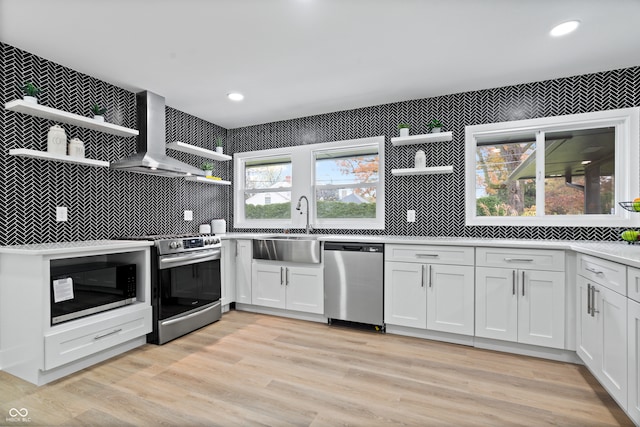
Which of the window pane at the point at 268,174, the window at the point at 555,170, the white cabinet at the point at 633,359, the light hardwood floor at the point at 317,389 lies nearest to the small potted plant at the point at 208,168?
the window pane at the point at 268,174

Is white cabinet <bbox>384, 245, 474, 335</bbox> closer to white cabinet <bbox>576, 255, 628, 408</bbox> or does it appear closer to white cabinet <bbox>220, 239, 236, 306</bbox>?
white cabinet <bbox>576, 255, 628, 408</bbox>

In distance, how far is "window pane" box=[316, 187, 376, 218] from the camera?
3.76m

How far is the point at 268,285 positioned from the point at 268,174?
1.60 m

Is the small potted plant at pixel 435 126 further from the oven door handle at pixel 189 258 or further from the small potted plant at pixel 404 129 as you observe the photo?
the oven door handle at pixel 189 258

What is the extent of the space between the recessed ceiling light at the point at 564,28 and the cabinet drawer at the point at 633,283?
5.36ft

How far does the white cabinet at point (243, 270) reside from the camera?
3.71 metres

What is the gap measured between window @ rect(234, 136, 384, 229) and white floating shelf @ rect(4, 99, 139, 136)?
5.58 ft

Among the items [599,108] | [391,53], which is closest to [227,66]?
[391,53]

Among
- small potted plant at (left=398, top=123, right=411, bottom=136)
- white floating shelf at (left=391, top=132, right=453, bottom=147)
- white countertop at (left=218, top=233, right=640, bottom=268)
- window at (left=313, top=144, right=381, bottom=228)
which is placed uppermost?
small potted plant at (left=398, top=123, right=411, bottom=136)

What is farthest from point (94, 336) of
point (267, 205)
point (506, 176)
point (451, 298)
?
point (506, 176)

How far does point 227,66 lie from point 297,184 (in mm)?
1743

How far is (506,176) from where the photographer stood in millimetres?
3201

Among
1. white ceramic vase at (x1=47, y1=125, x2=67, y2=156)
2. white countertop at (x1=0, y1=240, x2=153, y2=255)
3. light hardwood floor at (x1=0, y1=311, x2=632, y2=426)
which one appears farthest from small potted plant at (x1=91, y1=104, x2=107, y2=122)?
light hardwood floor at (x1=0, y1=311, x2=632, y2=426)

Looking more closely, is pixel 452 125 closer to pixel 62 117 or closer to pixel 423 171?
pixel 423 171
